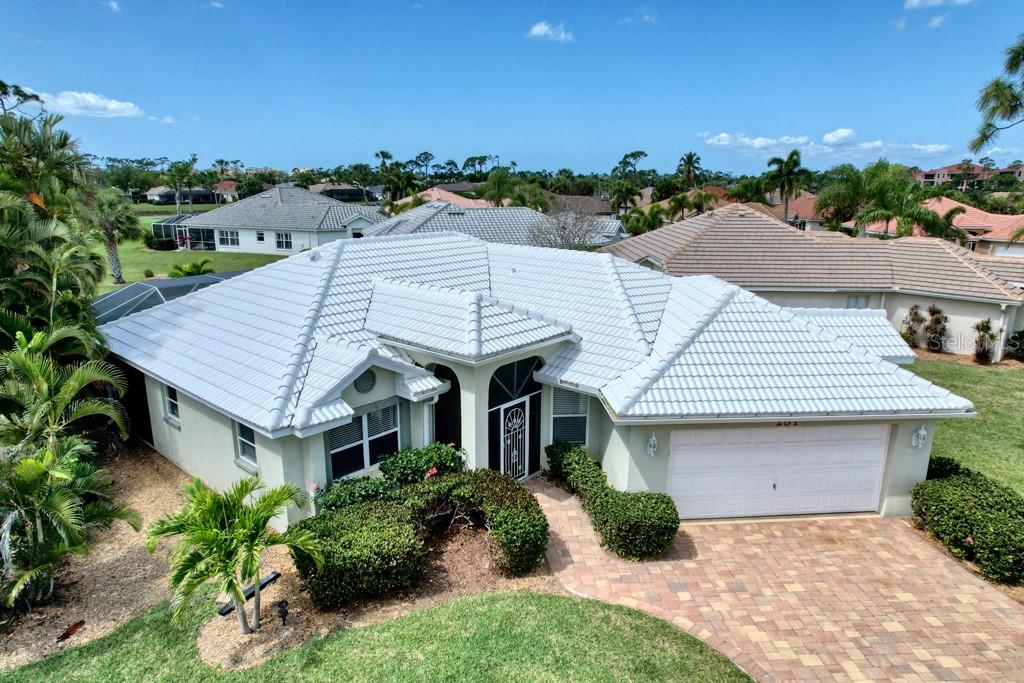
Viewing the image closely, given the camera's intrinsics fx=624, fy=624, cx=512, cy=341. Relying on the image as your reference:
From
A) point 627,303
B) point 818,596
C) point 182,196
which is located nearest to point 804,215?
point 627,303

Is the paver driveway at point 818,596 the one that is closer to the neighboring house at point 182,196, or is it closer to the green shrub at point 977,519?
the green shrub at point 977,519

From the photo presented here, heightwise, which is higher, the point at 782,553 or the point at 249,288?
the point at 249,288

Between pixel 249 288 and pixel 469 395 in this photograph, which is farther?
pixel 249 288

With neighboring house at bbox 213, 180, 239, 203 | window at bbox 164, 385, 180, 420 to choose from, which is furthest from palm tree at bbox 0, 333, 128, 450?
neighboring house at bbox 213, 180, 239, 203

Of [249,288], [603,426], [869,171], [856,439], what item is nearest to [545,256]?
[603,426]

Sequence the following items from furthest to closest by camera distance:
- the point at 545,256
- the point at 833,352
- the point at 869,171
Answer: the point at 869,171 < the point at 545,256 < the point at 833,352

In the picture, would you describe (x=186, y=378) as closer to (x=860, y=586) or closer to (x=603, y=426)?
(x=603, y=426)
